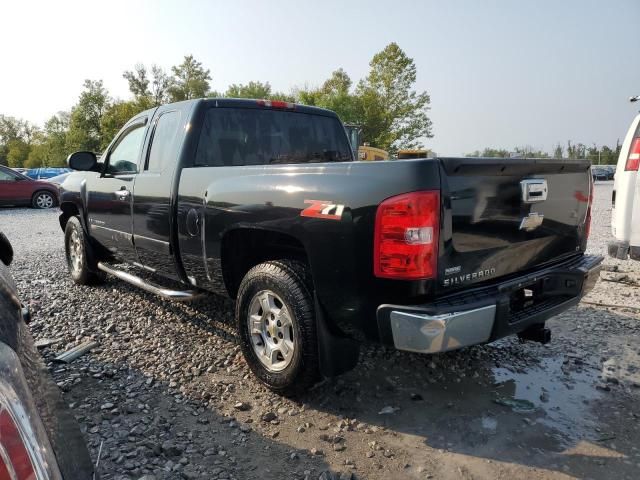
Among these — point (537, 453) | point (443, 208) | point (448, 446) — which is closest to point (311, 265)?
point (443, 208)

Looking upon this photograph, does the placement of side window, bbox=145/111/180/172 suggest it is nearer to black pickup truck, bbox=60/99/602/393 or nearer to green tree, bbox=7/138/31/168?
black pickup truck, bbox=60/99/602/393

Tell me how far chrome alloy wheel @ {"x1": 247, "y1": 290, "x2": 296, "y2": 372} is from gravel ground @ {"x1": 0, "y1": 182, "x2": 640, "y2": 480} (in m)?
0.26

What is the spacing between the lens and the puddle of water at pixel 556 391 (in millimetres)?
2844

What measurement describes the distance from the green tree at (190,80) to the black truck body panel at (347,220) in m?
49.6

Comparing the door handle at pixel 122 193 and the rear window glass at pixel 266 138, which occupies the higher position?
the rear window glass at pixel 266 138

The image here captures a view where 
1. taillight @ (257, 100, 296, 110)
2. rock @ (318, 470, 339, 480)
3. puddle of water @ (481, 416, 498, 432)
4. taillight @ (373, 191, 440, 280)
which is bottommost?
rock @ (318, 470, 339, 480)

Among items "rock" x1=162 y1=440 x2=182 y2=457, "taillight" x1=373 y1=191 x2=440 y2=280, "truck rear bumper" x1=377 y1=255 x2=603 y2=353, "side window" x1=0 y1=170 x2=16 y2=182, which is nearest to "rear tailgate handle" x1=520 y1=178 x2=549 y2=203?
"truck rear bumper" x1=377 y1=255 x2=603 y2=353

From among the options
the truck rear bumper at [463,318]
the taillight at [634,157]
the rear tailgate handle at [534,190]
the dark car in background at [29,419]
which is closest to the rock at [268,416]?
the truck rear bumper at [463,318]

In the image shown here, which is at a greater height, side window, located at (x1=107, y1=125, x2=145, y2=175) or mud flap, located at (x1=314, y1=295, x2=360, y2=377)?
side window, located at (x1=107, y1=125, x2=145, y2=175)

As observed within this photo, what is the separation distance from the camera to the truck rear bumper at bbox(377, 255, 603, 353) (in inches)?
91.2

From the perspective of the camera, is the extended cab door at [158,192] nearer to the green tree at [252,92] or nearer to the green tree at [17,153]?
the green tree at [252,92]

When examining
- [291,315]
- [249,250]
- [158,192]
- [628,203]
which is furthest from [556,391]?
[158,192]

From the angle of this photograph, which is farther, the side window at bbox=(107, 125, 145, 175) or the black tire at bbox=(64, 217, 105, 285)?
the black tire at bbox=(64, 217, 105, 285)

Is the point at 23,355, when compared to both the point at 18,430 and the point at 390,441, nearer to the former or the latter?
the point at 18,430
